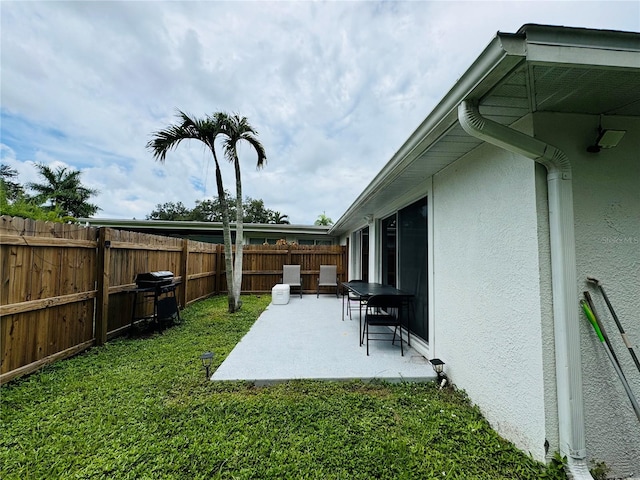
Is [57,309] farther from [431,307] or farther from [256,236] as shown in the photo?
[256,236]

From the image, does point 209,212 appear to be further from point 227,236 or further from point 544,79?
point 544,79

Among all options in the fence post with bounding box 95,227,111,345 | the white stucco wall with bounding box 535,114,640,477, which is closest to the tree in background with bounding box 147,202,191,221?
the fence post with bounding box 95,227,111,345

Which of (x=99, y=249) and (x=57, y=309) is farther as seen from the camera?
(x=99, y=249)

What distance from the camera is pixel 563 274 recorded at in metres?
1.63

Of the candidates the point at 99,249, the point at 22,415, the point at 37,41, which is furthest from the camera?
the point at 37,41

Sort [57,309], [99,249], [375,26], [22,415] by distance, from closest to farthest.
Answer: [22,415] < [57,309] < [99,249] < [375,26]

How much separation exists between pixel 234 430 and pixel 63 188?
64.9 ft

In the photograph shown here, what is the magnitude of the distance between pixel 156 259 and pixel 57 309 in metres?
2.31

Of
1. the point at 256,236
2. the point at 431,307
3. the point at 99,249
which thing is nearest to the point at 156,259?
the point at 99,249

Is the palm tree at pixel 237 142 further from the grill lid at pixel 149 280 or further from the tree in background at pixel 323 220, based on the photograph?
the tree in background at pixel 323 220

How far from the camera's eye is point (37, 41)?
4.29 meters

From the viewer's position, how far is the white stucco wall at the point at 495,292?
69.1 inches

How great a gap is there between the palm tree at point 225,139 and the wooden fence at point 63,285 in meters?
1.52

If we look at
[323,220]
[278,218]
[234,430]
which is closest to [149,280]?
[234,430]
